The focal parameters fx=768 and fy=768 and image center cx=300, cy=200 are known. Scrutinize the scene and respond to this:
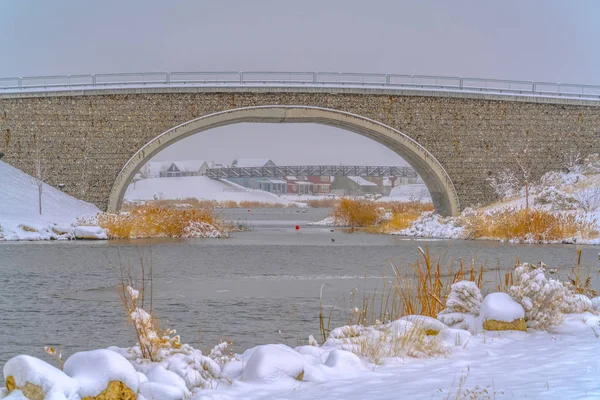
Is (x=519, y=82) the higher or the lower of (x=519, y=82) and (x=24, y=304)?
the higher

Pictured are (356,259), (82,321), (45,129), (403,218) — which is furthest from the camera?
(403,218)

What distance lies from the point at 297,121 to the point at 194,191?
216 ft

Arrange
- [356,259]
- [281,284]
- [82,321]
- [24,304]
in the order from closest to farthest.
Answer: [82,321]
[24,304]
[281,284]
[356,259]

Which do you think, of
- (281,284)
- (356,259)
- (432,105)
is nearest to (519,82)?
(432,105)

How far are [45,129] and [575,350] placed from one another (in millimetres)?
26686

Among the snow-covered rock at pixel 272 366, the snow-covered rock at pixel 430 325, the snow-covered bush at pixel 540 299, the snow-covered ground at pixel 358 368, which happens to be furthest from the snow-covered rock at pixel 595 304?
the snow-covered rock at pixel 272 366

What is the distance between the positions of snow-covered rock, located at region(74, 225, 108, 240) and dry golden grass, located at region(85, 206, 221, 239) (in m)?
0.41

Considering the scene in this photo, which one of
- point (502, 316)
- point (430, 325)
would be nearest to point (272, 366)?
point (430, 325)

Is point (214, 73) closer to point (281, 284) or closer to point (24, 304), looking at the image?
point (281, 284)

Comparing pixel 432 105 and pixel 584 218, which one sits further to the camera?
pixel 432 105

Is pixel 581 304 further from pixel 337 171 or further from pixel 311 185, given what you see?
pixel 311 185

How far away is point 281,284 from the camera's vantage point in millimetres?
13633

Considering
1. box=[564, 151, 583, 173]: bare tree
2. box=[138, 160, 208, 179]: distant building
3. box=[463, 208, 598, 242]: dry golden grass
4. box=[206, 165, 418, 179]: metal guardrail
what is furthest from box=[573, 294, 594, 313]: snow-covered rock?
box=[138, 160, 208, 179]: distant building

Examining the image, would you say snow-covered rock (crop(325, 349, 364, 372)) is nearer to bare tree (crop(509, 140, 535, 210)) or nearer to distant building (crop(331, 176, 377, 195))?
bare tree (crop(509, 140, 535, 210))
